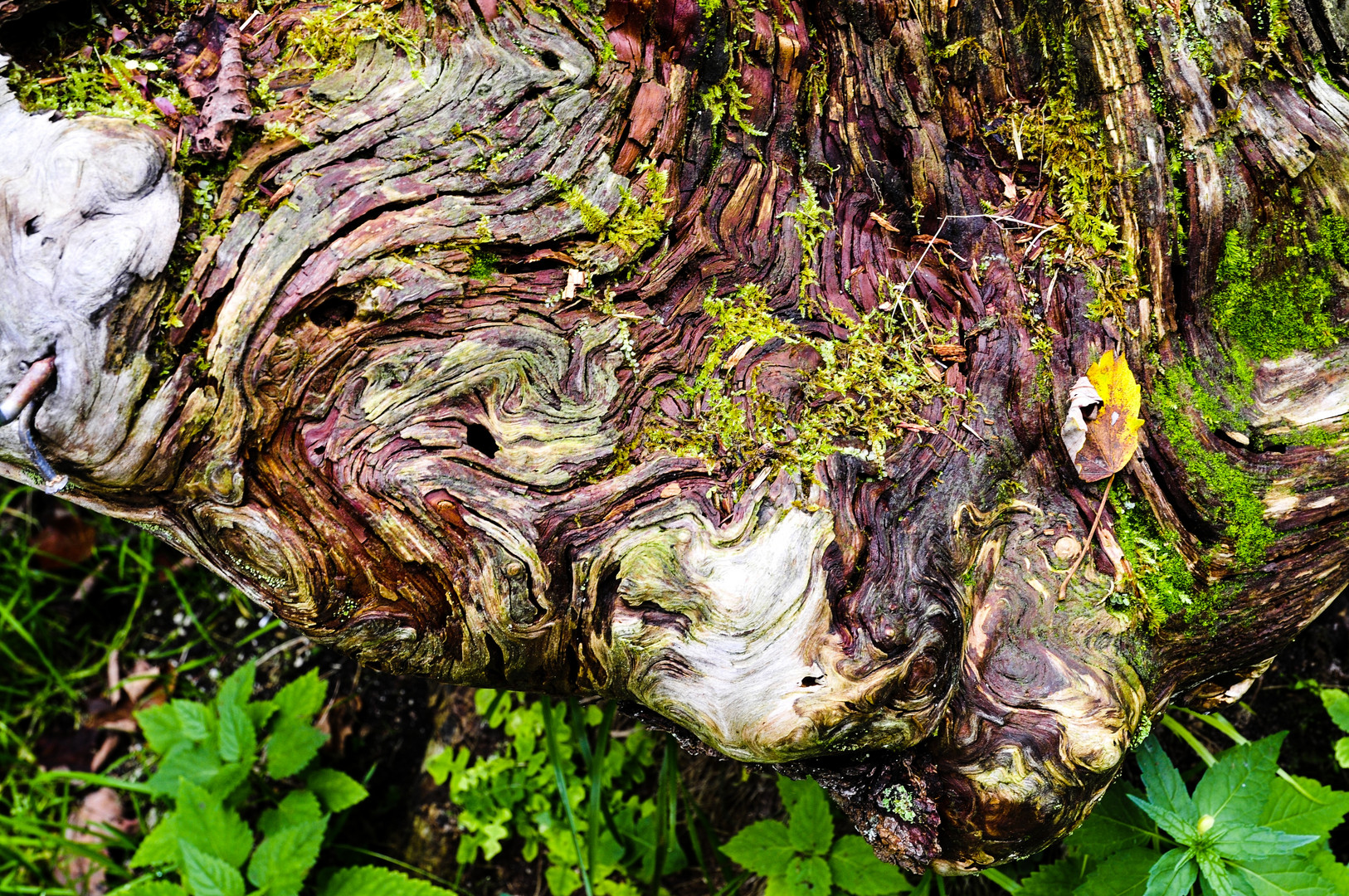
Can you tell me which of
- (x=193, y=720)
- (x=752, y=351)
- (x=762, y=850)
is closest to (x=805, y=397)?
(x=752, y=351)

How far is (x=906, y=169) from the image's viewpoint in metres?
2.12

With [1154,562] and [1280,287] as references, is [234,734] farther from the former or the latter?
[1280,287]

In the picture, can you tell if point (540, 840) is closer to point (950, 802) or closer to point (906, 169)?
point (950, 802)

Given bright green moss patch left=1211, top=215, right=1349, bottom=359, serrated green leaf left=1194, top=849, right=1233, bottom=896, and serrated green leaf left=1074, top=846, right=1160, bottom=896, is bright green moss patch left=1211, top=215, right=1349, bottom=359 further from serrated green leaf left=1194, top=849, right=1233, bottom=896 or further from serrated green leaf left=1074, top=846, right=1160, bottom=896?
serrated green leaf left=1074, top=846, right=1160, bottom=896

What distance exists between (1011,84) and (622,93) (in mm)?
1092

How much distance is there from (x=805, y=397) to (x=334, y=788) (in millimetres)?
2688

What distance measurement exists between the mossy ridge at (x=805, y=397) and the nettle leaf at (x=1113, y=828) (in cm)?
135

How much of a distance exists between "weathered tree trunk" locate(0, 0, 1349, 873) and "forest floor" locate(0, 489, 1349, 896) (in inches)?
47.2

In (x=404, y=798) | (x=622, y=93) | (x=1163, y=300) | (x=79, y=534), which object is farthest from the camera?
(x=79, y=534)

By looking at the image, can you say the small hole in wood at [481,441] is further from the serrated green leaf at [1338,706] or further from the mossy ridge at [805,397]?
the serrated green leaf at [1338,706]

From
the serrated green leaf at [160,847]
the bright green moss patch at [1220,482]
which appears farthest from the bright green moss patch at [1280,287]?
the serrated green leaf at [160,847]

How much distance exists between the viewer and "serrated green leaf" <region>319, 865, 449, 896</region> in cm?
287

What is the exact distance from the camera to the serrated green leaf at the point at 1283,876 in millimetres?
1942

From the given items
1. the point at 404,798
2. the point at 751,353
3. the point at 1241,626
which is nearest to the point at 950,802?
the point at 1241,626
